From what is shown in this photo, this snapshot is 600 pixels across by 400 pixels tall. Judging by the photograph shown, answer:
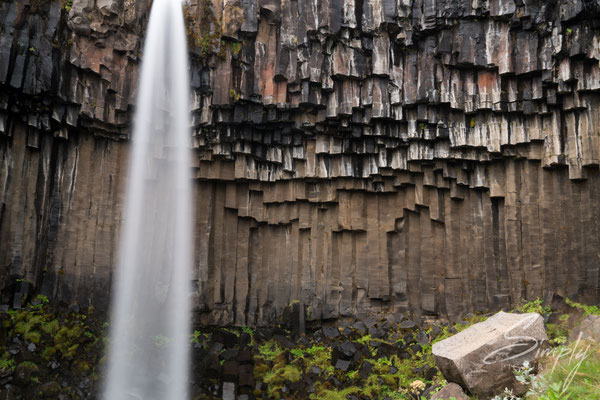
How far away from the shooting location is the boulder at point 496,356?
8.38 meters

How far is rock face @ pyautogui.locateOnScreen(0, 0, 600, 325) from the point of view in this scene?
13.4 metres

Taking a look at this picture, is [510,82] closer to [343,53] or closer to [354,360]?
[343,53]

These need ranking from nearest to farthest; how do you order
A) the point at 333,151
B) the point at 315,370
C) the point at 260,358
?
the point at 315,370
the point at 260,358
the point at 333,151

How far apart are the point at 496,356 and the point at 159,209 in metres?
10.3

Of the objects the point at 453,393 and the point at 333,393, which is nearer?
the point at 453,393

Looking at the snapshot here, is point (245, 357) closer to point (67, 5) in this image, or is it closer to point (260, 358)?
point (260, 358)

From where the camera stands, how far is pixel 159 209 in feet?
51.7

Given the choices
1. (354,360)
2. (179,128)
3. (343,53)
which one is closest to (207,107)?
(179,128)

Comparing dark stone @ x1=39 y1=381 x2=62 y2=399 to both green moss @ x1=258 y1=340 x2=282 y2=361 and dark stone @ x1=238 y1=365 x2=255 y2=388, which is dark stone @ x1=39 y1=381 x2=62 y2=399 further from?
green moss @ x1=258 y1=340 x2=282 y2=361

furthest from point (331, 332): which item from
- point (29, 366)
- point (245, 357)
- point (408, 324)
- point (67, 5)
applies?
point (67, 5)

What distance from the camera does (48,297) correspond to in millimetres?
13883

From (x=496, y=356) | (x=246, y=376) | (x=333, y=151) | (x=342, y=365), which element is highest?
(x=333, y=151)

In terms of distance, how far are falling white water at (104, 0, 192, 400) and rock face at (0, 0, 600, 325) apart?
0.38 meters

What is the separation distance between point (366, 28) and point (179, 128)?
5790 mm
